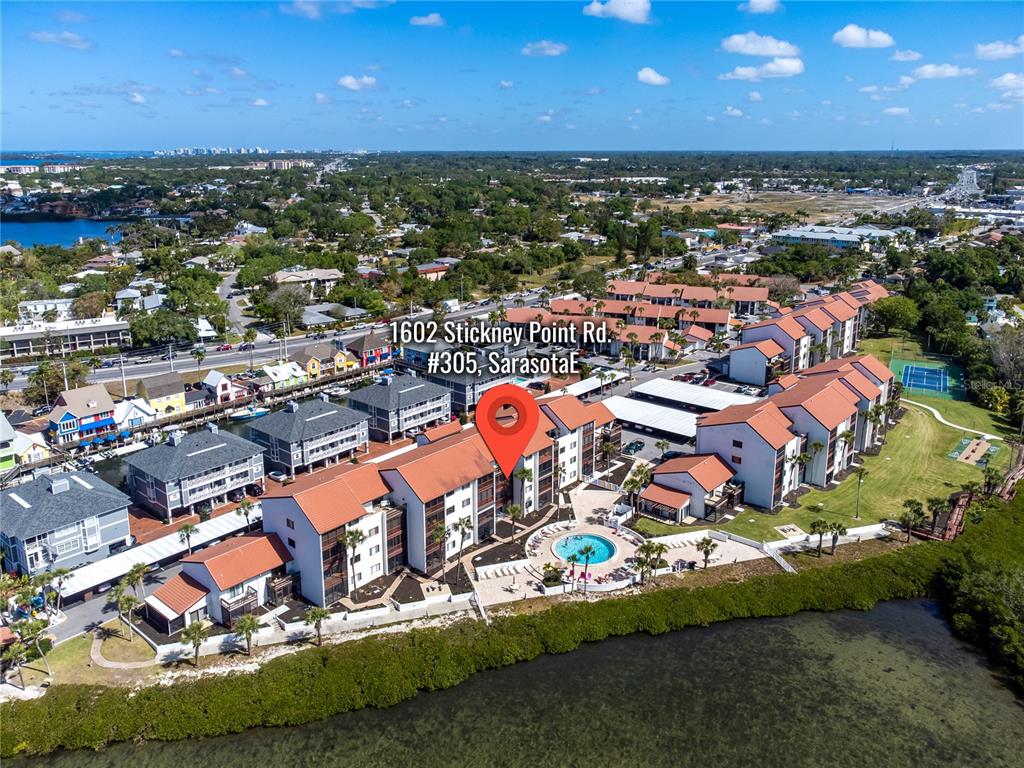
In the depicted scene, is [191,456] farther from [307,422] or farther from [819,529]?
[819,529]

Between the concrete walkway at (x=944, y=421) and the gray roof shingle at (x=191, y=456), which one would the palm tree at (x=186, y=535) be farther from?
the concrete walkway at (x=944, y=421)

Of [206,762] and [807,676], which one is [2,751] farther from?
[807,676]

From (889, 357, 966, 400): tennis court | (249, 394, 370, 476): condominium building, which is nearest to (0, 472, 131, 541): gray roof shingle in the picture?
(249, 394, 370, 476): condominium building

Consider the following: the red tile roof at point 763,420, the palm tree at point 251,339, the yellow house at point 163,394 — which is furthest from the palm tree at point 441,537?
the palm tree at point 251,339

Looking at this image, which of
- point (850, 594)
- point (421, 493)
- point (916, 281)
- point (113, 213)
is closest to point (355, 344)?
point (421, 493)

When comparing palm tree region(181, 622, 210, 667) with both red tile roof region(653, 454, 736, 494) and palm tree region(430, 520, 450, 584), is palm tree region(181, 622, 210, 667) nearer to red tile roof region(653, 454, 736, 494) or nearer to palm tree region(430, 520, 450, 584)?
Answer: palm tree region(430, 520, 450, 584)

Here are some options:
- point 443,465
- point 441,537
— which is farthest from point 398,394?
point 441,537
